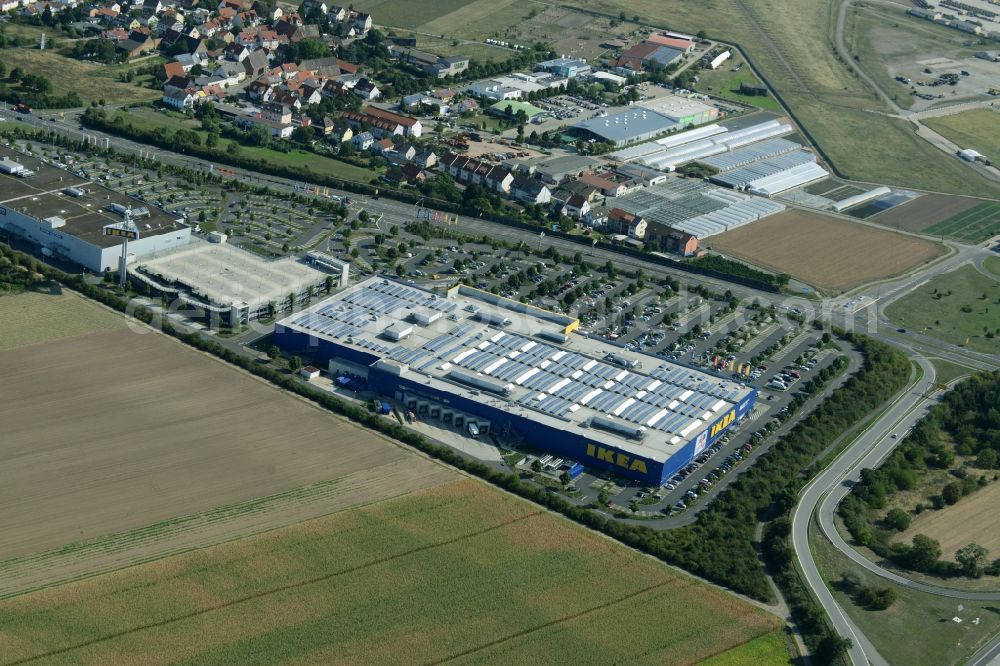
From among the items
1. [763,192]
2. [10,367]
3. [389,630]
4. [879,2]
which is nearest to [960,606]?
[389,630]

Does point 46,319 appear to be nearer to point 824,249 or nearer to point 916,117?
point 824,249

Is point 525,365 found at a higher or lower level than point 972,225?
lower

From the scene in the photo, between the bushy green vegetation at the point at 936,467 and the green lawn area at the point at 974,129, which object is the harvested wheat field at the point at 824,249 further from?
the green lawn area at the point at 974,129

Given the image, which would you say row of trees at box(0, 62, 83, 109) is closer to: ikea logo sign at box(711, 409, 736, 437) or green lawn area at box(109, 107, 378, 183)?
green lawn area at box(109, 107, 378, 183)

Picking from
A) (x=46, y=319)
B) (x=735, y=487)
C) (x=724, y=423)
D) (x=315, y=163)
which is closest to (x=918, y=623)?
(x=735, y=487)

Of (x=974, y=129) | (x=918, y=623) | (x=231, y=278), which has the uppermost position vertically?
(x=974, y=129)

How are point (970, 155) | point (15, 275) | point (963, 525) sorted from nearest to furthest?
point (963, 525), point (15, 275), point (970, 155)
